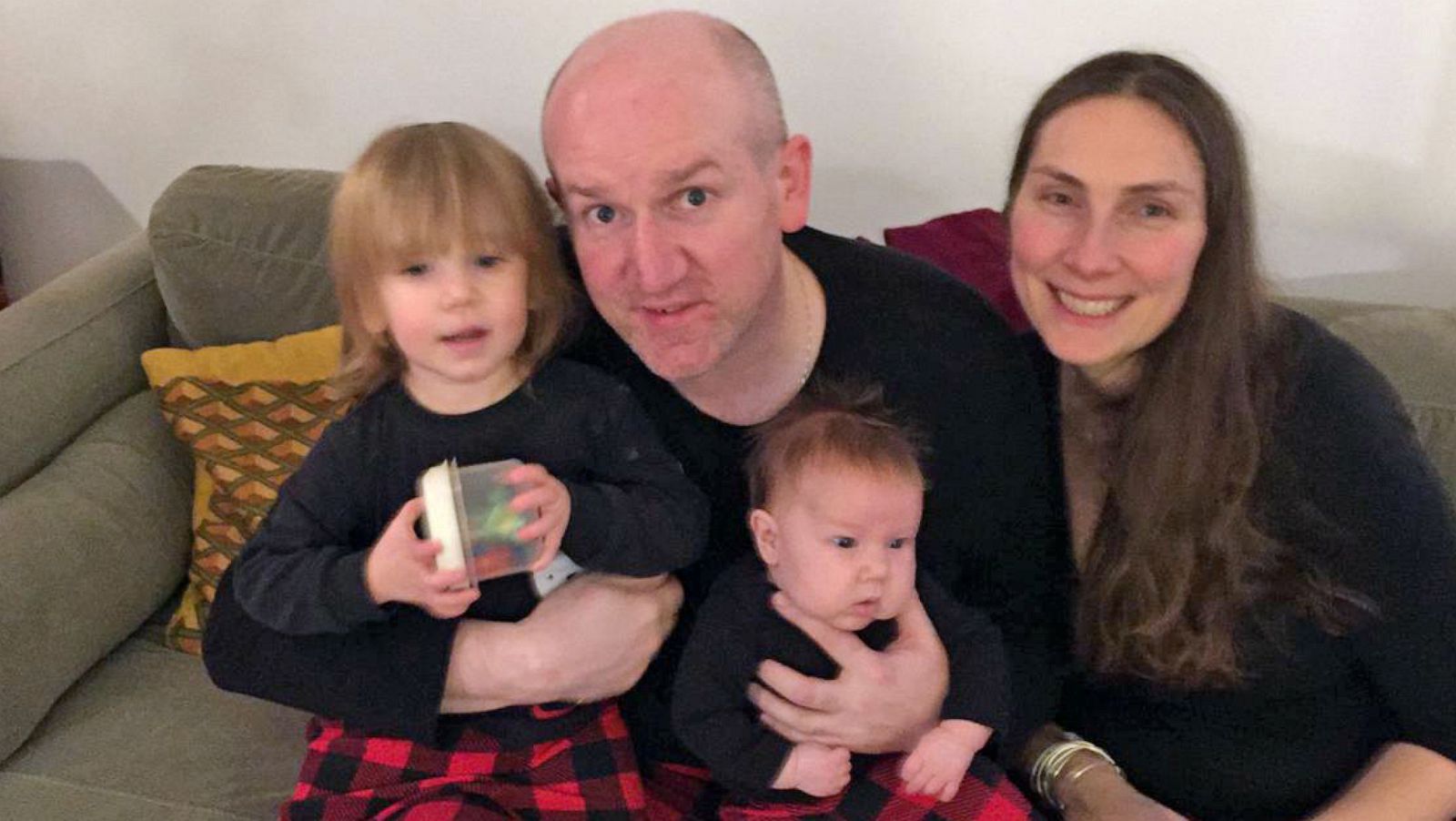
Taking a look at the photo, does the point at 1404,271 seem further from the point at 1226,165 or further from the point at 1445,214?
the point at 1226,165

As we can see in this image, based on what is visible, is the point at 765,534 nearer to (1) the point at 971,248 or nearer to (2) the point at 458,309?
(2) the point at 458,309

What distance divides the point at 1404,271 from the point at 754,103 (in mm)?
1423

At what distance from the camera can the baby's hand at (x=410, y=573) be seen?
122cm

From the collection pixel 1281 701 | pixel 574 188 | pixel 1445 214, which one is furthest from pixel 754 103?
pixel 1445 214

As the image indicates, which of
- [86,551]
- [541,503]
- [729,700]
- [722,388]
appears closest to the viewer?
[541,503]

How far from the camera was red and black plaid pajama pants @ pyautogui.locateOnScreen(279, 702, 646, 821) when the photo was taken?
4.62ft

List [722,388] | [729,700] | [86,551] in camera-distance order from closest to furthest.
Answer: [729,700], [722,388], [86,551]

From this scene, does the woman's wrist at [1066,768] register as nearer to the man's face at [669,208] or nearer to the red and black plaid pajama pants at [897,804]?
the red and black plaid pajama pants at [897,804]

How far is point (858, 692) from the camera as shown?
132 centimetres

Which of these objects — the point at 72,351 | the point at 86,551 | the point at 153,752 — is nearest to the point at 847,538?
the point at 153,752

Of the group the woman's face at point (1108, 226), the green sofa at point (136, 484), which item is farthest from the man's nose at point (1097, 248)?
the green sofa at point (136, 484)

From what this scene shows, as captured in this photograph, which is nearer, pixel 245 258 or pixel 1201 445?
pixel 1201 445

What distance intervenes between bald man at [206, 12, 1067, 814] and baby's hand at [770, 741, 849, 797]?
0.07 feet

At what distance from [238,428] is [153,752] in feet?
1.71
